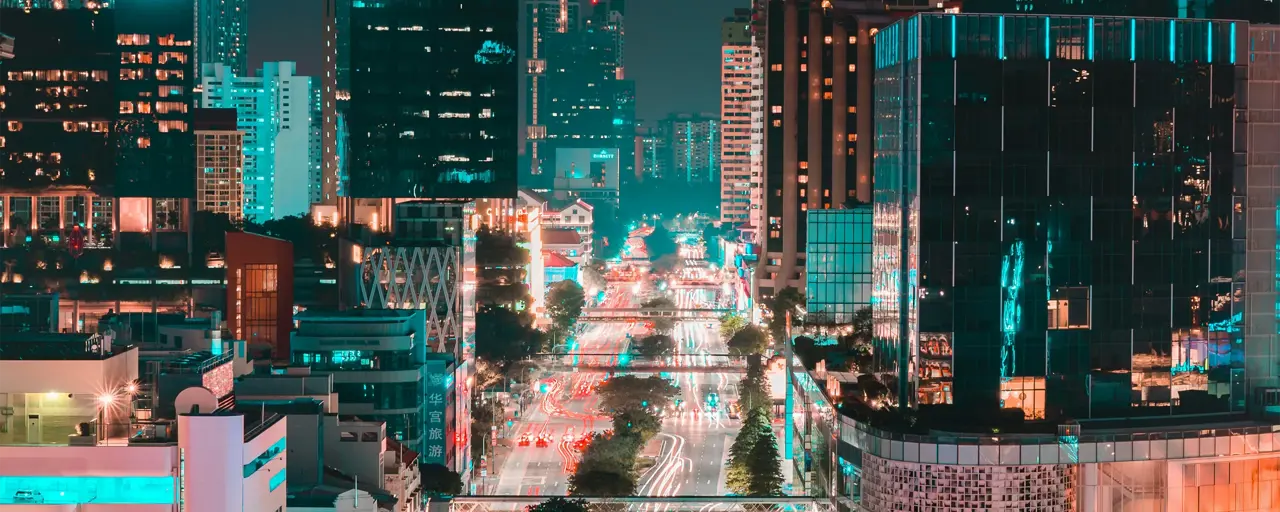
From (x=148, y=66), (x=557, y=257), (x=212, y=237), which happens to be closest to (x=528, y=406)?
(x=212, y=237)

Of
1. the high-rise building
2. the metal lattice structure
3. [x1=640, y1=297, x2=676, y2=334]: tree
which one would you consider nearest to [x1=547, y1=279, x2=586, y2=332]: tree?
[x1=640, y1=297, x2=676, y2=334]: tree

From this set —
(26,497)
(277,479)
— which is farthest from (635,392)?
(26,497)

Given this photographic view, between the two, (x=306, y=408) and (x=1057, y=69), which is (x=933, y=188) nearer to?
(x=1057, y=69)

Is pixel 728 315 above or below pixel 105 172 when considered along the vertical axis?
below

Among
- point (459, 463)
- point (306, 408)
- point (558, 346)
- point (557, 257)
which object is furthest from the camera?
point (557, 257)

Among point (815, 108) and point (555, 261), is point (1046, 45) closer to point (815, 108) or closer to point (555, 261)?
point (815, 108)

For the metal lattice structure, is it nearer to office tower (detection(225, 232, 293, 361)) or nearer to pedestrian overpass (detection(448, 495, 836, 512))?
office tower (detection(225, 232, 293, 361))
